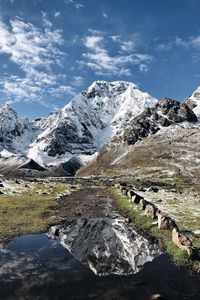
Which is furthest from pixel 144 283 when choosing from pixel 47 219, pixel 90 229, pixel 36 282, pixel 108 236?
pixel 47 219

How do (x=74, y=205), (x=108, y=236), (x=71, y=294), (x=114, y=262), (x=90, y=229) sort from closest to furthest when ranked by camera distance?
(x=71, y=294), (x=114, y=262), (x=108, y=236), (x=90, y=229), (x=74, y=205)

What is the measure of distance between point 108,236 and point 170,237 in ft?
25.0

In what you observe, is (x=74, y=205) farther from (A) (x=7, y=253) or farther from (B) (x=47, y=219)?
(A) (x=7, y=253)

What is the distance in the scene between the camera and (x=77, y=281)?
3148cm

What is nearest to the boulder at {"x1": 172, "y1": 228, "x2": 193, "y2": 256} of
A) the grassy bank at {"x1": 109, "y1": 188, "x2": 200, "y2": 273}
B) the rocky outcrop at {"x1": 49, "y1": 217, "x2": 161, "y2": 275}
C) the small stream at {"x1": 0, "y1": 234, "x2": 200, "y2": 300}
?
the grassy bank at {"x1": 109, "y1": 188, "x2": 200, "y2": 273}

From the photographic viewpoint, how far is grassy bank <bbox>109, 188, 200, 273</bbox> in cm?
3528

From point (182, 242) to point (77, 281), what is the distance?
495 inches

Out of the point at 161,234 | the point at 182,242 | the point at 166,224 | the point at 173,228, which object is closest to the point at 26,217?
the point at 166,224

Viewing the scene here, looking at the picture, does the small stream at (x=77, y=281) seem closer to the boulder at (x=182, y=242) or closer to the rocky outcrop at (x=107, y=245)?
the rocky outcrop at (x=107, y=245)

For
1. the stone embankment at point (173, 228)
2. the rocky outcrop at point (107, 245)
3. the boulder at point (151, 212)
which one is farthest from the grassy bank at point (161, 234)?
the rocky outcrop at point (107, 245)

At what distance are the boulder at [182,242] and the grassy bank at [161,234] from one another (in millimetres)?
379

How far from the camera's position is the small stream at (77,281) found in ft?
93.9

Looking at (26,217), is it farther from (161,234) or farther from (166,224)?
(161,234)

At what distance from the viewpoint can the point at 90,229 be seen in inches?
2030
